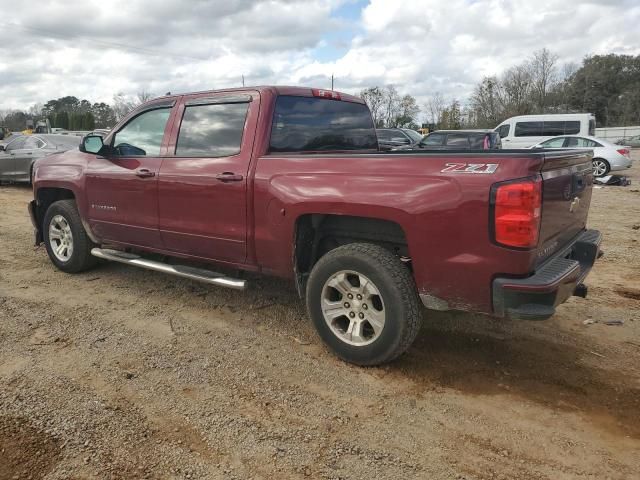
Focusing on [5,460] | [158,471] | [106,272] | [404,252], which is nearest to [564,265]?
[404,252]

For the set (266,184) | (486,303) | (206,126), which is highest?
(206,126)

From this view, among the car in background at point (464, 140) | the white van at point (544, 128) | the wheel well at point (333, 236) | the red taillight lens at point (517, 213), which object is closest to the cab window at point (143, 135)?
the wheel well at point (333, 236)

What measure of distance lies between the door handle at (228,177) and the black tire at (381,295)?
3.11 ft

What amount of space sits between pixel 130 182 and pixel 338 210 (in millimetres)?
2345

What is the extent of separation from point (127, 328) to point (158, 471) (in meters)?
2.00

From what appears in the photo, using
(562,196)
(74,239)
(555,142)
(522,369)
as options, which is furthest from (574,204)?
(555,142)

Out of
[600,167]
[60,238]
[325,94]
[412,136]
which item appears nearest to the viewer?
[325,94]

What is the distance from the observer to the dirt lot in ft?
8.65

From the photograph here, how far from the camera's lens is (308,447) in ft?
9.04

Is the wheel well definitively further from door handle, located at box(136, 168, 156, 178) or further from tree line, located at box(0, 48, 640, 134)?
tree line, located at box(0, 48, 640, 134)

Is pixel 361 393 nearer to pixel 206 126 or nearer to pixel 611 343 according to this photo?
pixel 611 343

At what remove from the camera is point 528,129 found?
2077 cm

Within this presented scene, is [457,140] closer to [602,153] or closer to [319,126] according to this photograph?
[602,153]

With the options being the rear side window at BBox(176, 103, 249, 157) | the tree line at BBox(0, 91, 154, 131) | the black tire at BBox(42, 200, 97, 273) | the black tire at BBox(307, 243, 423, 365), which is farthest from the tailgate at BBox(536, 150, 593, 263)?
the tree line at BBox(0, 91, 154, 131)
